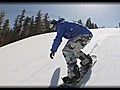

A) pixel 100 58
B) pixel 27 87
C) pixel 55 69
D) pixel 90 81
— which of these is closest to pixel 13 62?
pixel 55 69

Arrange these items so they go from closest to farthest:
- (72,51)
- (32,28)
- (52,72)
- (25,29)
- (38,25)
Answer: (72,51) → (52,72) → (25,29) → (38,25) → (32,28)

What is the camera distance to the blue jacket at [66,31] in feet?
14.9

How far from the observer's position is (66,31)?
15.1ft

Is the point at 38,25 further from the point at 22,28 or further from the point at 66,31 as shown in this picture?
the point at 66,31

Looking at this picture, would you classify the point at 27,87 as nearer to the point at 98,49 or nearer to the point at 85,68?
the point at 85,68

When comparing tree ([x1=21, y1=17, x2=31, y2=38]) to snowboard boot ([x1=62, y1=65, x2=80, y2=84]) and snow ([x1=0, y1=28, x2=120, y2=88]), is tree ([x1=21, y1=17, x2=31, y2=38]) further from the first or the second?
snowboard boot ([x1=62, y1=65, x2=80, y2=84])

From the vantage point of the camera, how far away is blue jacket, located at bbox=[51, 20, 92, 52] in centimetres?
454

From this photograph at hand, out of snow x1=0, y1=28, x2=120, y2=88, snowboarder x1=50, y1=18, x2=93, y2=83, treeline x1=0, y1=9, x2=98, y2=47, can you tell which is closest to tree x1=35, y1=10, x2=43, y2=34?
treeline x1=0, y1=9, x2=98, y2=47

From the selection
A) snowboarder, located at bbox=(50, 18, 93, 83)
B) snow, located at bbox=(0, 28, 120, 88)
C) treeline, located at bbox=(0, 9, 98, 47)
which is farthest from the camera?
treeline, located at bbox=(0, 9, 98, 47)

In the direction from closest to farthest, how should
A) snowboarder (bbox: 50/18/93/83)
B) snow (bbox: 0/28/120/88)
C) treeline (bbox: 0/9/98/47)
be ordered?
1. snow (bbox: 0/28/120/88)
2. snowboarder (bbox: 50/18/93/83)
3. treeline (bbox: 0/9/98/47)

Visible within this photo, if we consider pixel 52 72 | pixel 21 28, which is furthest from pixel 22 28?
pixel 52 72

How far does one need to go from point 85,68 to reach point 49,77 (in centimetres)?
99

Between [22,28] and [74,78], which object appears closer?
[74,78]

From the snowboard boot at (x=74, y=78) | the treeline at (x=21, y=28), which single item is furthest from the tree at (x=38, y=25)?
the snowboard boot at (x=74, y=78)
